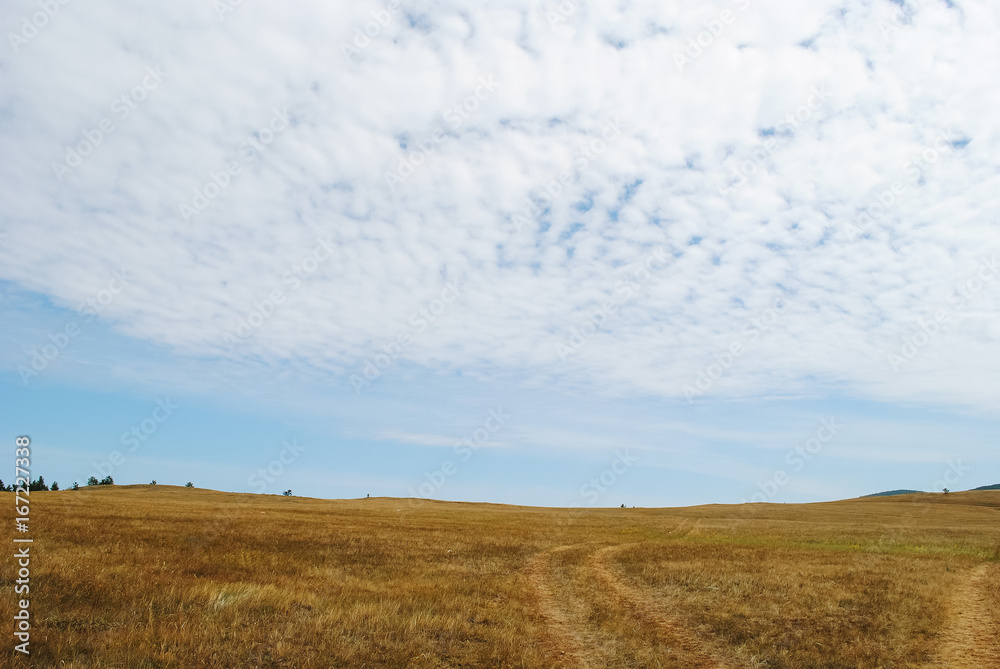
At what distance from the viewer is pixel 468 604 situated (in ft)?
50.9

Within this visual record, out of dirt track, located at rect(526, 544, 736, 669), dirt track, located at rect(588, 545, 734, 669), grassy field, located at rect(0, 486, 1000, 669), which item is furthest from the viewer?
dirt track, located at rect(588, 545, 734, 669)

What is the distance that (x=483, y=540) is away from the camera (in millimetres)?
32688

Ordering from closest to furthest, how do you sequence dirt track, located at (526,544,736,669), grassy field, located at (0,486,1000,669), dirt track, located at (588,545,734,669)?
grassy field, located at (0,486,1000,669) → dirt track, located at (526,544,736,669) → dirt track, located at (588,545,734,669)

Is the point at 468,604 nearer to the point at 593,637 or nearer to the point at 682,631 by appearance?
the point at 593,637

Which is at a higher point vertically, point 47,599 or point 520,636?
point 47,599

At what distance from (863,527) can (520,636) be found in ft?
172

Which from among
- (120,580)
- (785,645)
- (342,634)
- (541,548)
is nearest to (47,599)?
(120,580)

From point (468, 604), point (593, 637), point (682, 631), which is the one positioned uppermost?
point (468, 604)

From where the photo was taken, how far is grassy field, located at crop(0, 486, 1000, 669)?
10703 mm

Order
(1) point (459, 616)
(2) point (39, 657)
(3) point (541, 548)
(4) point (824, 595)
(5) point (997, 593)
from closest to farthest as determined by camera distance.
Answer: (2) point (39, 657) → (1) point (459, 616) → (4) point (824, 595) → (5) point (997, 593) → (3) point (541, 548)

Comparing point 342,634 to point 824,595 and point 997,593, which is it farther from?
point 997,593

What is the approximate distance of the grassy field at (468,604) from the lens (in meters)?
10.7

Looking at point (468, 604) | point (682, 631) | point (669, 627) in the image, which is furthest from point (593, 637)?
point (468, 604)

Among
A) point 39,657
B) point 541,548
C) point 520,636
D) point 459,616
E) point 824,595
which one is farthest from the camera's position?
point 541,548
